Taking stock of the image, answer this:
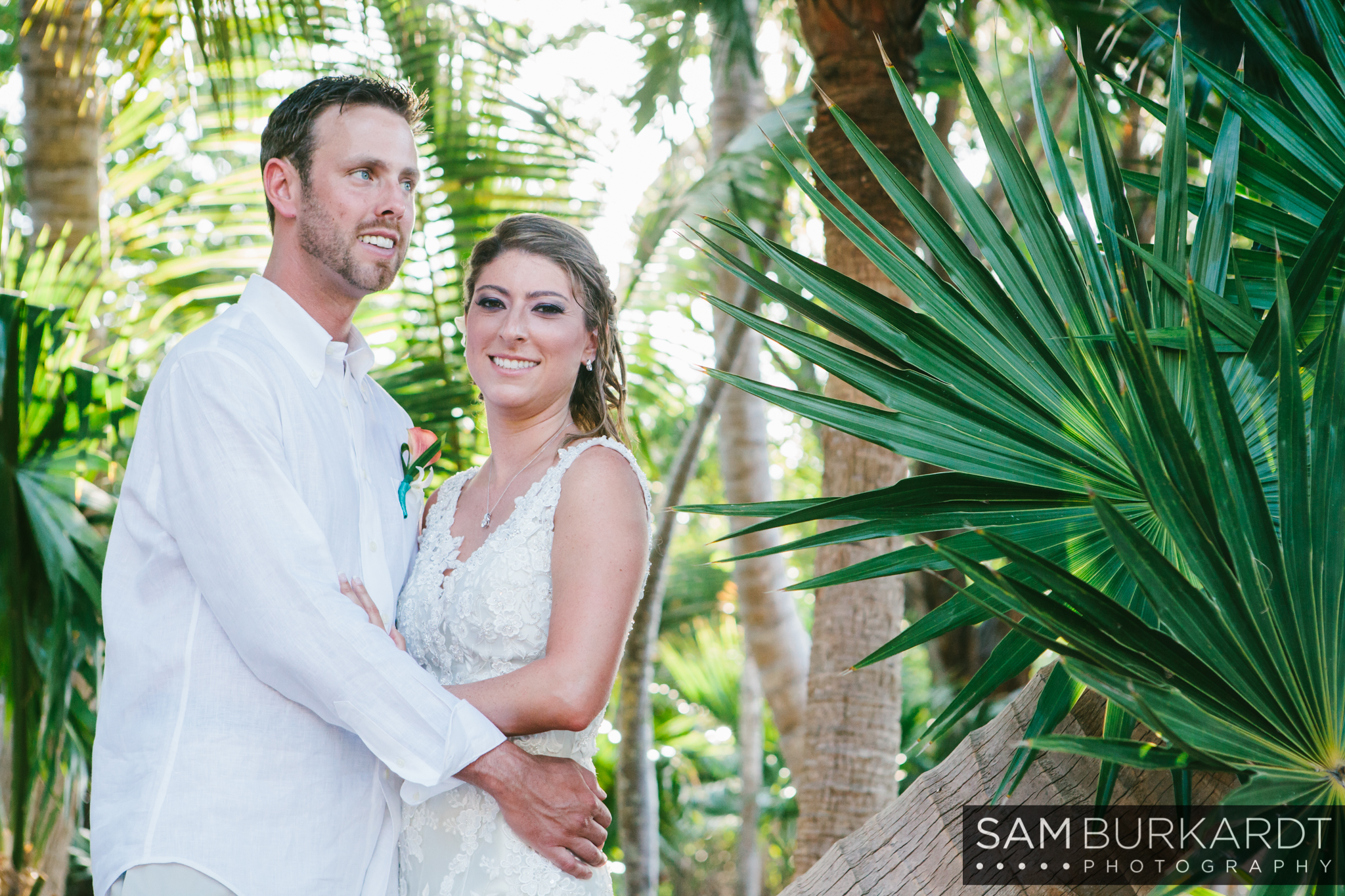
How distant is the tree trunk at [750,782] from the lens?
368 inches

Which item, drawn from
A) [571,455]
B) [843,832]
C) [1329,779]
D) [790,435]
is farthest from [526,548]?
[790,435]

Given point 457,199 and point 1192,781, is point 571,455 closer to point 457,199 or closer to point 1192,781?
point 1192,781

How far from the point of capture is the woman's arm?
2.17 metres

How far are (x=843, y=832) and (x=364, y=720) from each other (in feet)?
7.61

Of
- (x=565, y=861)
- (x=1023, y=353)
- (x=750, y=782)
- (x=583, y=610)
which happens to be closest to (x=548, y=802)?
(x=565, y=861)

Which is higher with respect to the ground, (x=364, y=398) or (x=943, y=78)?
(x=943, y=78)

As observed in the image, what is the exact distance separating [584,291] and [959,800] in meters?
1.43

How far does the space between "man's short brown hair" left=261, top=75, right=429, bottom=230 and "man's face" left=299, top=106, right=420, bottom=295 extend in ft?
0.06

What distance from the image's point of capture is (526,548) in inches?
93.7

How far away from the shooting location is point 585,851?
2270 millimetres

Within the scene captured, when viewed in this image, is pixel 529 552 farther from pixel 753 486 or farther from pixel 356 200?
pixel 753 486

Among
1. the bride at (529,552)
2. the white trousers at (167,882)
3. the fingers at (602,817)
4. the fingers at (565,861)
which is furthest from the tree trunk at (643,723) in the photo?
the white trousers at (167,882)

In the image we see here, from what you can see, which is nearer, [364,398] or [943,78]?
[364,398]

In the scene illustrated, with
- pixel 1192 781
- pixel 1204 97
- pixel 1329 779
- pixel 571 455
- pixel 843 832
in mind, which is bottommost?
pixel 843 832
